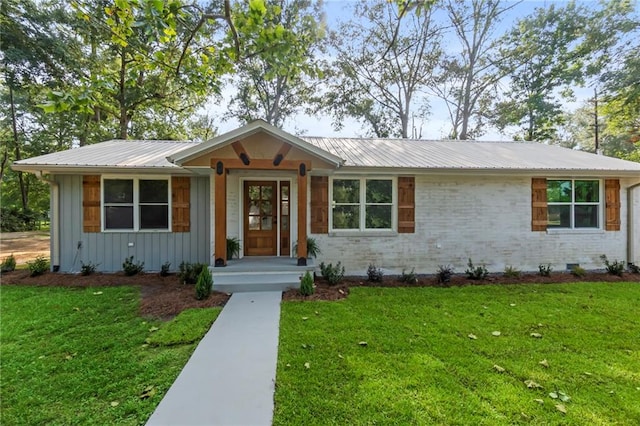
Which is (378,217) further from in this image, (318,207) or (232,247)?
(232,247)

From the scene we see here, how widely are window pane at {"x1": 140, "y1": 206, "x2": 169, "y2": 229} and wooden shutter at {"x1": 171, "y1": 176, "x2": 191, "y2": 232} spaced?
265 mm

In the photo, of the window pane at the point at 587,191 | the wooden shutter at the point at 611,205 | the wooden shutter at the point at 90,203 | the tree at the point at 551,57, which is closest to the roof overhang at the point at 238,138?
the wooden shutter at the point at 90,203

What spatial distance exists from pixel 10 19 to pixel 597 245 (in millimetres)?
25481

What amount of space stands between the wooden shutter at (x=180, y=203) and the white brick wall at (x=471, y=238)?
3.95 metres

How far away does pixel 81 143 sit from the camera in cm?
2173

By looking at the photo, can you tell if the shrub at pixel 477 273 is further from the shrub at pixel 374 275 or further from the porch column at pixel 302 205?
the porch column at pixel 302 205

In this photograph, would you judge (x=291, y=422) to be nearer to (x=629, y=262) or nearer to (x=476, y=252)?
(x=476, y=252)

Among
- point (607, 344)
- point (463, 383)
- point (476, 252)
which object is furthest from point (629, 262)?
point (463, 383)

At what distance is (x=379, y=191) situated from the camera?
329 inches

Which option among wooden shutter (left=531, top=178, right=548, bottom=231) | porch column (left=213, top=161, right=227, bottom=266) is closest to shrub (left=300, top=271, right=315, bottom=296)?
porch column (left=213, top=161, right=227, bottom=266)

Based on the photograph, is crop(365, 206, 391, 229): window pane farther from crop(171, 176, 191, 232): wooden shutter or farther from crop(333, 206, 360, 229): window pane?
crop(171, 176, 191, 232): wooden shutter

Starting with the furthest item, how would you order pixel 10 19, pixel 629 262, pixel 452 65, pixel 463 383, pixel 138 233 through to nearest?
pixel 452 65 → pixel 10 19 → pixel 629 262 → pixel 138 233 → pixel 463 383

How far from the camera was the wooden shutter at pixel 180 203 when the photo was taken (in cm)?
834

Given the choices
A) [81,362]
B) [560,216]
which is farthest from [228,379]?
[560,216]
